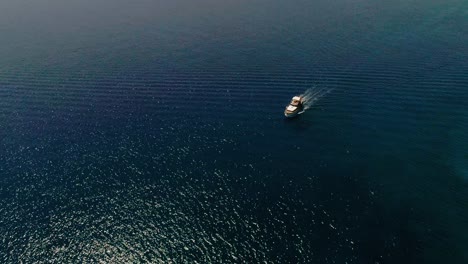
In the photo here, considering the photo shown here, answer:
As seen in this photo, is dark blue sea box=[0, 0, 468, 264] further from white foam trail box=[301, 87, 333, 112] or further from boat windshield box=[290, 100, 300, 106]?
boat windshield box=[290, 100, 300, 106]

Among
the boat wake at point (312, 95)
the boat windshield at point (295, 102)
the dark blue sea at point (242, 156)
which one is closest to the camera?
the dark blue sea at point (242, 156)

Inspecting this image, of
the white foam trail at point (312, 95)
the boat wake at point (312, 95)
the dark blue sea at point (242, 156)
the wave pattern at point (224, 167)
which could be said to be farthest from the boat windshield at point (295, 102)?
the wave pattern at point (224, 167)

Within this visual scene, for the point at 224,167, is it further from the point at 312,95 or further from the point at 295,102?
the point at 312,95

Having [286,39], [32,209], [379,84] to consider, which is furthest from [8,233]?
[286,39]

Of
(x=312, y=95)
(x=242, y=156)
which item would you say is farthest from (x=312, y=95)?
(x=242, y=156)

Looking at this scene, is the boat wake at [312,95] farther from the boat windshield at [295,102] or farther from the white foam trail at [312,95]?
the boat windshield at [295,102]

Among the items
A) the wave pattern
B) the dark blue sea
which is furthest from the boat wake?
the wave pattern
